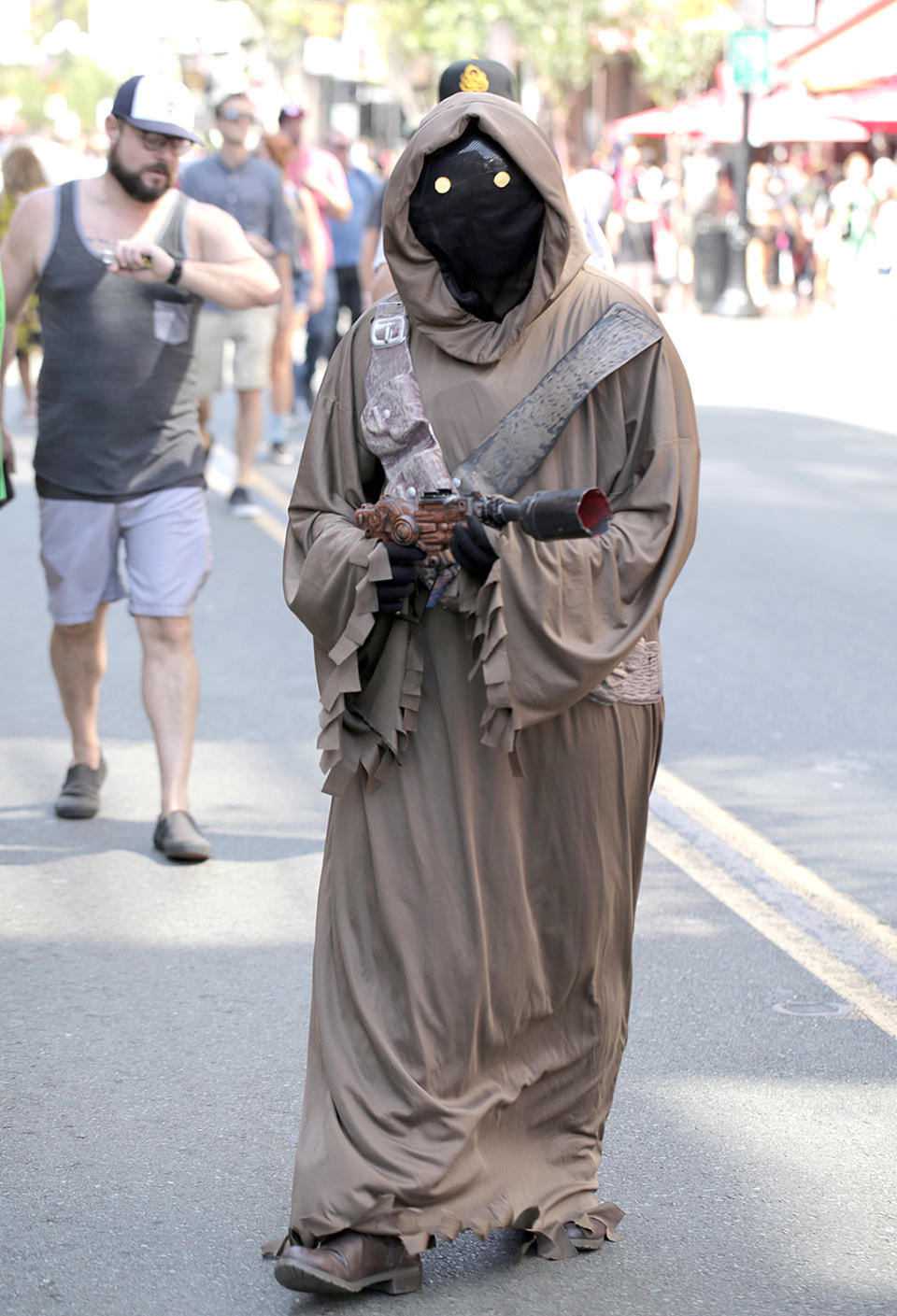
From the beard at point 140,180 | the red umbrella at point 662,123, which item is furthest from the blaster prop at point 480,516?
the red umbrella at point 662,123

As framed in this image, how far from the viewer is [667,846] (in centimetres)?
595

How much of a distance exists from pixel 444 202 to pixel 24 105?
102m

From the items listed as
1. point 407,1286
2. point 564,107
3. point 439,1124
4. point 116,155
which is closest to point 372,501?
point 439,1124

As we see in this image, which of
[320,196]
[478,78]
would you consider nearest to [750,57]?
[320,196]

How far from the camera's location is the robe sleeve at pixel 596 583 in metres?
3.13

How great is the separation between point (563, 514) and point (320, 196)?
11311 mm

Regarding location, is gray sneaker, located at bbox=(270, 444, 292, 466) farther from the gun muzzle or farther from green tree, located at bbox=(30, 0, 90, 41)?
green tree, located at bbox=(30, 0, 90, 41)

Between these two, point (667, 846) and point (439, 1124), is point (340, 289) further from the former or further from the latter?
point (439, 1124)

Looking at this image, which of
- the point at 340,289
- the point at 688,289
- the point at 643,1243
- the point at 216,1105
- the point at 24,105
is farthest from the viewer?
the point at 24,105

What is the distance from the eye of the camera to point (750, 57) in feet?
79.7

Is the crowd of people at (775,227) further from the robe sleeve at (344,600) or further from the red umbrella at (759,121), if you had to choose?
the robe sleeve at (344,600)

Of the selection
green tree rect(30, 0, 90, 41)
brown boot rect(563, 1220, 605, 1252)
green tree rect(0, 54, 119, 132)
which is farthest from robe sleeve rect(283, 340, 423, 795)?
green tree rect(30, 0, 90, 41)

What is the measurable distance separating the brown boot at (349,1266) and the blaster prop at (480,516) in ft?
3.67

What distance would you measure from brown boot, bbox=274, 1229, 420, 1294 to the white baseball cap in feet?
10.9
